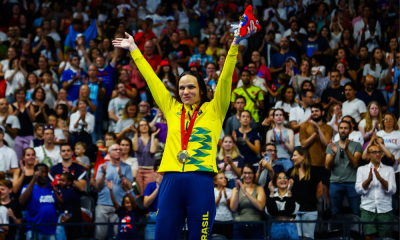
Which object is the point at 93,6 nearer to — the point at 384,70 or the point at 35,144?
the point at 35,144

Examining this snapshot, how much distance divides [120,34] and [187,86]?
8.43 meters

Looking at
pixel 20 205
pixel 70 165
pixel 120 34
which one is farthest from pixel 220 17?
pixel 20 205

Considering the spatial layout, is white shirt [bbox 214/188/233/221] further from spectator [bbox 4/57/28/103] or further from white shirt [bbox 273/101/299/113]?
spectator [bbox 4/57/28/103]

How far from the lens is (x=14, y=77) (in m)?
11.5

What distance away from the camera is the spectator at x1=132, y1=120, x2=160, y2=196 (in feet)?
29.3

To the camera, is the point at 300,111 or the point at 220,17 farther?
the point at 220,17

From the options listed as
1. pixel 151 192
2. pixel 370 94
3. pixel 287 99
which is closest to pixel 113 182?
pixel 151 192

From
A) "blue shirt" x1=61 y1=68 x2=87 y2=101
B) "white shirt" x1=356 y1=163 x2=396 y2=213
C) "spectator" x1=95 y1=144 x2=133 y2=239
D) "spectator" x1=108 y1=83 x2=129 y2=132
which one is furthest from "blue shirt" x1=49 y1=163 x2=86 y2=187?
"white shirt" x1=356 y1=163 x2=396 y2=213

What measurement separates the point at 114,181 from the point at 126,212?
0.64 m

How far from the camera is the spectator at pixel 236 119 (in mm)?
9594

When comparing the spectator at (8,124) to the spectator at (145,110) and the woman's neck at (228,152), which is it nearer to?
the spectator at (145,110)

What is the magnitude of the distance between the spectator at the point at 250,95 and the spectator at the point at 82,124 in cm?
272

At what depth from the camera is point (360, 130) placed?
30.3ft

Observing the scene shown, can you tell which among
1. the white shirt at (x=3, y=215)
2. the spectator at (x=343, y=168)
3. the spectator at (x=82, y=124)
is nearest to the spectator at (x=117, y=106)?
the spectator at (x=82, y=124)
